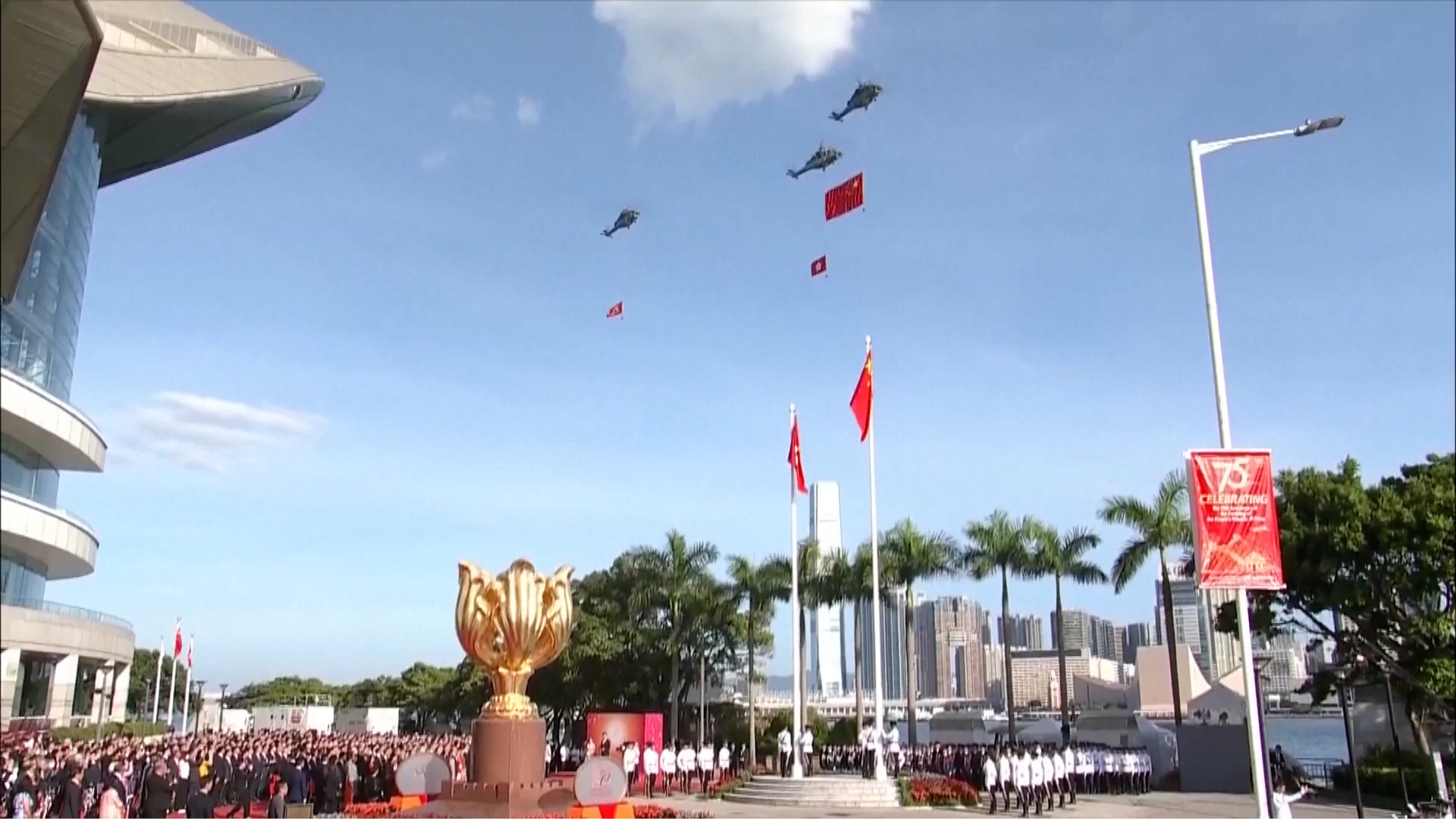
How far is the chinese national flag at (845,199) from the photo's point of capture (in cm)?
2370

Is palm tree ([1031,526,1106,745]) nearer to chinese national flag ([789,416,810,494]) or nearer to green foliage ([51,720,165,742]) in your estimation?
chinese national flag ([789,416,810,494])

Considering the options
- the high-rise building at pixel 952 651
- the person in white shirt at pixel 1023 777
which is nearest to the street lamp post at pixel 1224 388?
the person in white shirt at pixel 1023 777

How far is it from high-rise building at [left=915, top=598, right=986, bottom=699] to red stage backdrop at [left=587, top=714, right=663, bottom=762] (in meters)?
156

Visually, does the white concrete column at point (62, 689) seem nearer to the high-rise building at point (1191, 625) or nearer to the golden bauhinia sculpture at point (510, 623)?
the golden bauhinia sculpture at point (510, 623)

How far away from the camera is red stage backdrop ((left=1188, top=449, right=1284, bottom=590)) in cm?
1103

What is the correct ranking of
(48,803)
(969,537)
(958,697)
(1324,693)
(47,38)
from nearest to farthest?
(47,38) → (48,803) → (1324,693) → (969,537) → (958,697)

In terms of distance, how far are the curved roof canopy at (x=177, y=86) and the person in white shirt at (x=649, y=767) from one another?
37.6 metres

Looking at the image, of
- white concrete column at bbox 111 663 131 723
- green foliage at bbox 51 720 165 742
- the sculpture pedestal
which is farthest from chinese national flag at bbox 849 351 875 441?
white concrete column at bbox 111 663 131 723

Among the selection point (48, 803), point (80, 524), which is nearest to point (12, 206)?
point (48, 803)

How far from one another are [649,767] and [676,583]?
41.5ft

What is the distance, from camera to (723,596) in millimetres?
38719

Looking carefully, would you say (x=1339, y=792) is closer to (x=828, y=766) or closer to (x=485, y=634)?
(x=828, y=766)

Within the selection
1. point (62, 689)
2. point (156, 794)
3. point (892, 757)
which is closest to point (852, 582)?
point (892, 757)

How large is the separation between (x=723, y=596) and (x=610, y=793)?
22.2 meters
